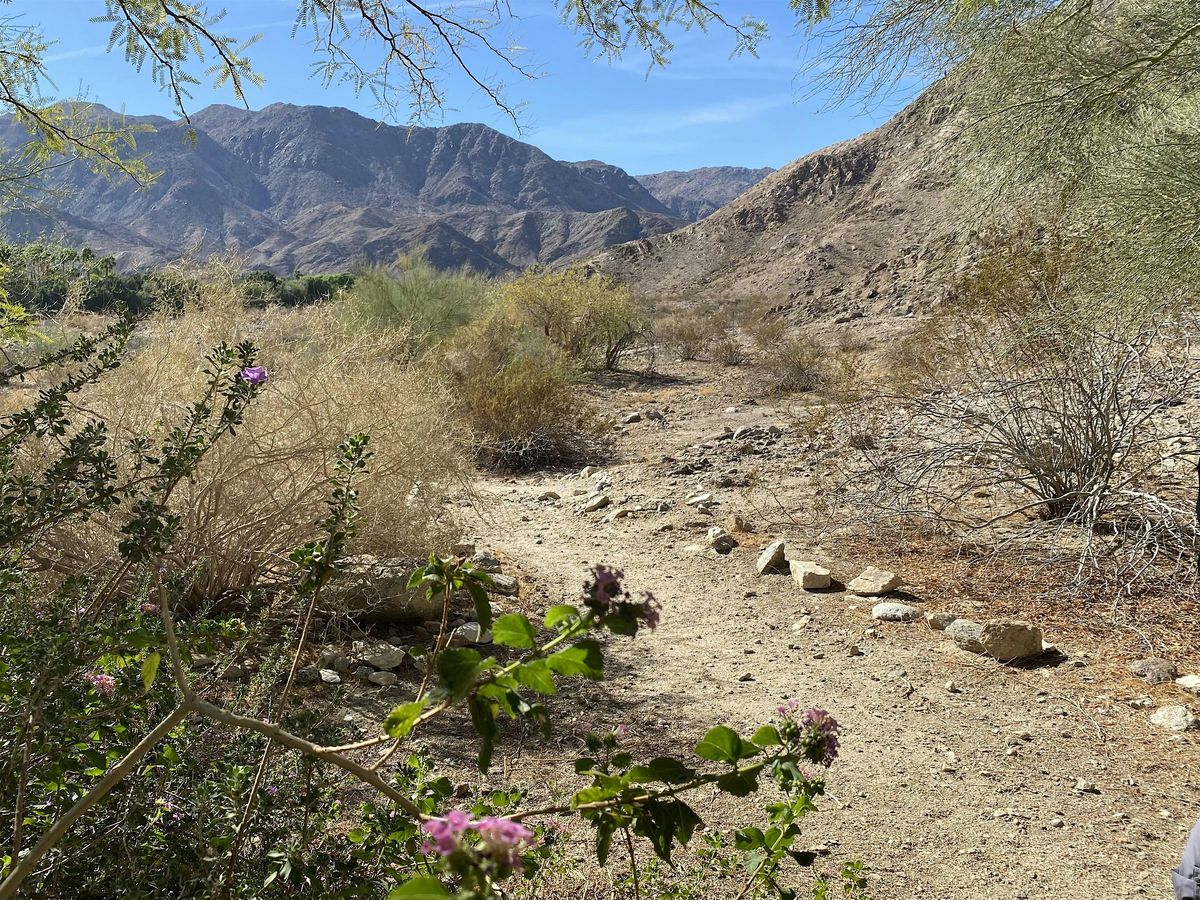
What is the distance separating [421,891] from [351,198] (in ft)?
552

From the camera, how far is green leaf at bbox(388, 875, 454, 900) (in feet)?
1.80

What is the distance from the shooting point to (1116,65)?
6215 mm

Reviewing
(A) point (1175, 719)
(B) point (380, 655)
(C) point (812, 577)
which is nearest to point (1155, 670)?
(A) point (1175, 719)

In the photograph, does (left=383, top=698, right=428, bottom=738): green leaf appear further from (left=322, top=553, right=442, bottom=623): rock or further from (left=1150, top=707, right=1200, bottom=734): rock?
(left=1150, top=707, right=1200, bottom=734): rock

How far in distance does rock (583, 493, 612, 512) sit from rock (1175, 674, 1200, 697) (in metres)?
5.18

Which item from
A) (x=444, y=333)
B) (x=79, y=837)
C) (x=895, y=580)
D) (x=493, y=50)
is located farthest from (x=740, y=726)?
(x=444, y=333)

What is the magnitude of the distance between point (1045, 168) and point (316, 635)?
6.53m

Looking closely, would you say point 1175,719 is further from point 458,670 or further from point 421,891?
point 421,891

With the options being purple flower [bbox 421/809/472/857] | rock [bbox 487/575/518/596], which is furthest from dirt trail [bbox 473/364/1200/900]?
purple flower [bbox 421/809/472/857]

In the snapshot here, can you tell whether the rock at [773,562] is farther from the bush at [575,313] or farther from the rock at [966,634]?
the bush at [575,313]

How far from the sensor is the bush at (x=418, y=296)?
17312 millimetres

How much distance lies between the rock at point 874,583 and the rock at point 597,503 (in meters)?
3.23

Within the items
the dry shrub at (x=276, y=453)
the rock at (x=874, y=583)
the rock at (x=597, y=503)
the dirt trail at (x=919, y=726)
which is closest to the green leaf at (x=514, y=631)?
the dirt trail at (x=919, y=726)

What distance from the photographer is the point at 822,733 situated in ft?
4.41
